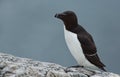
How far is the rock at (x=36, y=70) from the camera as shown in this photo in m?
7.71

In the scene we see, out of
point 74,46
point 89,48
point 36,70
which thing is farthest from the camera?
point 89,48

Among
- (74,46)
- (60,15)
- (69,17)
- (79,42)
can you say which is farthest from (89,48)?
(60,15)

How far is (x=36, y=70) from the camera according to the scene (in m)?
7.83

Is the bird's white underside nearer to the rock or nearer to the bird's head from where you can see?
the bird's head

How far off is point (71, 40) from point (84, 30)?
1.96ft

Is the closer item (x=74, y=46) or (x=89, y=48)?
(x=74, y=46)

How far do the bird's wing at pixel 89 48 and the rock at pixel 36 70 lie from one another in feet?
1.64

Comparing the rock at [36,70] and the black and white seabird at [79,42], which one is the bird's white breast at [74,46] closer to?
the black and white seabird at [79,42]

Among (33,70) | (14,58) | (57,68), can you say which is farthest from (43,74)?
(14,58)

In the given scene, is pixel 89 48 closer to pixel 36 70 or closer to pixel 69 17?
pixel 69 17

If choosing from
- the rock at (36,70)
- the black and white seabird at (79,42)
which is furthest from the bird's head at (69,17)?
the rock at (36,70)

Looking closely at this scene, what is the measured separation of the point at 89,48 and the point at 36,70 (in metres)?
2.42

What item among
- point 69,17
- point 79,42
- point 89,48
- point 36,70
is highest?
point 69,17

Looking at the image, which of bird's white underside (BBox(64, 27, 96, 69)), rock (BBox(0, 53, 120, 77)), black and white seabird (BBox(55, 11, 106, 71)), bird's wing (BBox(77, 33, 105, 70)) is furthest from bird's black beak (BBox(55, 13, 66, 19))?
rock (BBox(0, 53, 120, 77))
